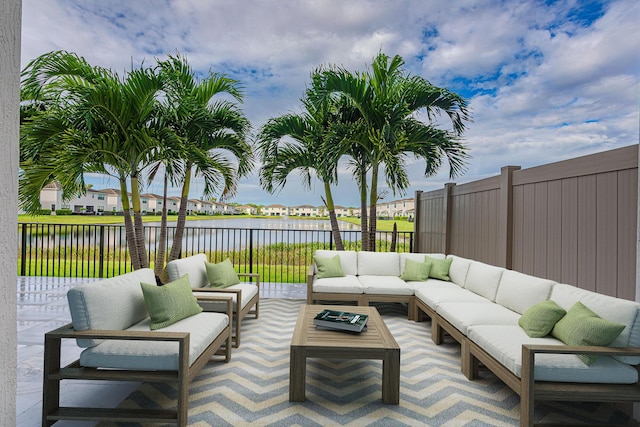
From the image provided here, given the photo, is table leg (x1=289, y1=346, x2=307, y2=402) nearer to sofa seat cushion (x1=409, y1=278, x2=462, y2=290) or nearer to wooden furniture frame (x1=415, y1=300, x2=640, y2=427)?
wooden furniture frame (x1=415, y1=300, x2=640, y2=427)

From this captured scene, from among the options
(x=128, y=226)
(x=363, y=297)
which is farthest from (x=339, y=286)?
(x=128, y=226)

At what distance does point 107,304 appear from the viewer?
2.41 m

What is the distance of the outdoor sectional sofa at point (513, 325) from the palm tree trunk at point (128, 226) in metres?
2.50

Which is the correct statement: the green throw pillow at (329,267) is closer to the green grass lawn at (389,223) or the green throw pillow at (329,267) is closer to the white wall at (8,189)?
the green grass lawn at (389,223)

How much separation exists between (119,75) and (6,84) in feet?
11.5

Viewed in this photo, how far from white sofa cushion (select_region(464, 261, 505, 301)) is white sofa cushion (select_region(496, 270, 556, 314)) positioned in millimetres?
87

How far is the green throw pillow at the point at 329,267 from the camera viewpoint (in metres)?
5.07

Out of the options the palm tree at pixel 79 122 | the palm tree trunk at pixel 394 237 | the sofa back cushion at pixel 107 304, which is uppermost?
the palm tree at pixel 79 122

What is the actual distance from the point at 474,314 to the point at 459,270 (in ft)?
5.26

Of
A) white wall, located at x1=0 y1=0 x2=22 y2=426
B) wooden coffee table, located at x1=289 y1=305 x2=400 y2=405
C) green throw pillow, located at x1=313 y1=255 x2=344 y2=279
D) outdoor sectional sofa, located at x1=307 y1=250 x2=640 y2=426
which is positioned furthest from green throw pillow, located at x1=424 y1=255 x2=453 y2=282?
white wall, located at x1=0 y1=0 x2=22 y2=426

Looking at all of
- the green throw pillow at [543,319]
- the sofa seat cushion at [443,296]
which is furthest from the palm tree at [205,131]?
the green throw pillow at [543,319]

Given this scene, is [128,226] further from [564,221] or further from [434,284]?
[564,221]

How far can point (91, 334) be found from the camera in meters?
2.14

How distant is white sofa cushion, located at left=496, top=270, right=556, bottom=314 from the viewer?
3055mm
